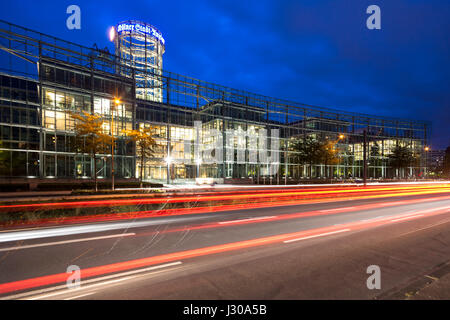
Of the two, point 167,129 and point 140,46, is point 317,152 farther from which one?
point 140,46

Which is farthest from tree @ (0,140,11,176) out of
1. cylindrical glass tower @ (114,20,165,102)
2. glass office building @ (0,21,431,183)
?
cylindrical glass tower @ (114,20,165,102)

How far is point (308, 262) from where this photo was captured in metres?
5.84

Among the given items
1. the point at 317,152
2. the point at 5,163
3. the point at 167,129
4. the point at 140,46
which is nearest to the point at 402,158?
the point at 317,152

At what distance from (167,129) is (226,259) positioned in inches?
1623

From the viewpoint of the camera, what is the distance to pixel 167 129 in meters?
44.7

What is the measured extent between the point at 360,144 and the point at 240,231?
66.2m

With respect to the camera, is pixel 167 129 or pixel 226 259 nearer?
pixel 226 259

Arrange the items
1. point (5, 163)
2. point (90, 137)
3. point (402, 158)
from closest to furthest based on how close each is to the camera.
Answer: point (90, 137) < point (5, 163) < point (402, 158)

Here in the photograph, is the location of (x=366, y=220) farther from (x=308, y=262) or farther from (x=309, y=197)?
(x=309, y=197)

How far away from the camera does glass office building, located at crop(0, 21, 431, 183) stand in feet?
102

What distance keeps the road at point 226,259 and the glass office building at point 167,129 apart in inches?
804

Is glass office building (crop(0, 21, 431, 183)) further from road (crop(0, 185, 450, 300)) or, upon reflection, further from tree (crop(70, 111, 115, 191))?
road (crop(0, 185, 450, 300))

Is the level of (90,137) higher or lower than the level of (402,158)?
higher

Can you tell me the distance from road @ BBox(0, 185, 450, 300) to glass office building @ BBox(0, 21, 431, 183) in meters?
20.4
